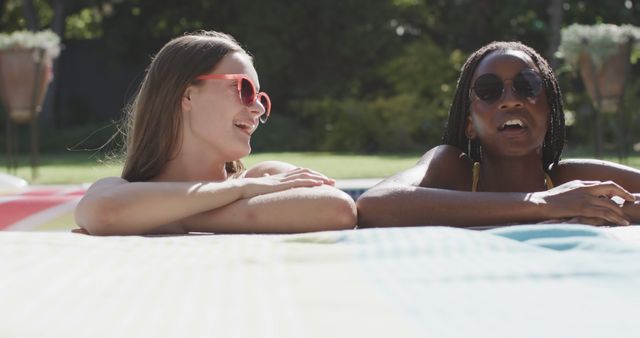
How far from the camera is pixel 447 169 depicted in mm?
2303

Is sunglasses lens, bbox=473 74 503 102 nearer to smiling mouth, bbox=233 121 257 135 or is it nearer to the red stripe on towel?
smiling mouth, bbox=233 121 257 135

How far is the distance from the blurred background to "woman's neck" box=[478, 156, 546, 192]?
38.8ft

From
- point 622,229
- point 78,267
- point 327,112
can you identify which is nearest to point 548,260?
point 622,229

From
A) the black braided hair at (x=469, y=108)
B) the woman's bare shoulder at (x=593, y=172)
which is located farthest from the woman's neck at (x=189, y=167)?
the woman's bare shoulder at (x=593, y=172)

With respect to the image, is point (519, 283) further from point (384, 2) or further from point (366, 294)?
point (384, 2)

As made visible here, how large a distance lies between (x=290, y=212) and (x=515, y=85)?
2.34ft

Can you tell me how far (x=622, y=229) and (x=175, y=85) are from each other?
1195 millimetres

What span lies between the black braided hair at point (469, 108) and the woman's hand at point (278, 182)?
1.72 ft

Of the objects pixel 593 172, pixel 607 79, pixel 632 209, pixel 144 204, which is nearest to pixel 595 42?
pixel 607 79

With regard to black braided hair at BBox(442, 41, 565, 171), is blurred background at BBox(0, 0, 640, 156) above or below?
below

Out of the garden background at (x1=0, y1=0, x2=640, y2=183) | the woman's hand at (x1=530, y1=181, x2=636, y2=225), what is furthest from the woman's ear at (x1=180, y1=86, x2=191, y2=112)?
the garden background at (x1=0, y1=0, x2=640, y2=183)

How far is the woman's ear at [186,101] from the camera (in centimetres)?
223

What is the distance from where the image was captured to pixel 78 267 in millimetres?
1316

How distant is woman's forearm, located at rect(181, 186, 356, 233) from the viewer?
2004 mm
